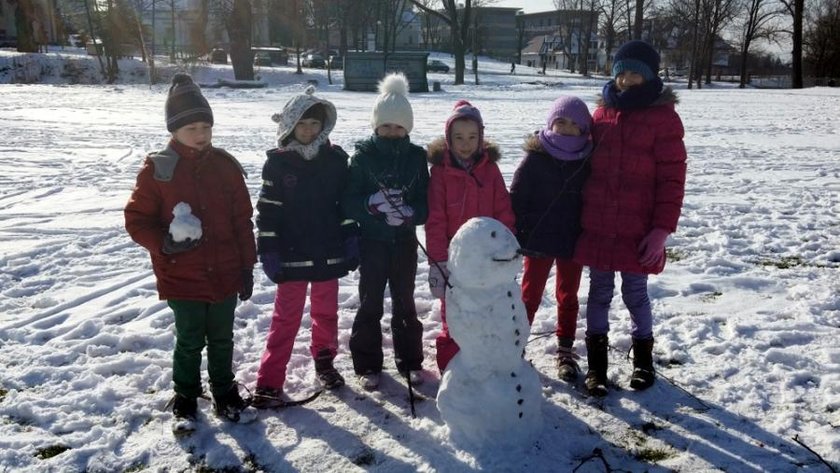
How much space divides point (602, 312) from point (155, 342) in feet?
9.32

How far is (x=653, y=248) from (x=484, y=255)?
111 centimetres

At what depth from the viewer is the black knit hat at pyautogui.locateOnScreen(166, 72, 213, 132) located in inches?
121

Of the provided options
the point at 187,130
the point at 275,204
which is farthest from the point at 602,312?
the point at 187,130

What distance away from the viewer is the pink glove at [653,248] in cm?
324

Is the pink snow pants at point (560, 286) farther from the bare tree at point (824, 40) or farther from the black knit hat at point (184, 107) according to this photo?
the bare tree at point (824, 40)

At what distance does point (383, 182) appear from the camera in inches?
136

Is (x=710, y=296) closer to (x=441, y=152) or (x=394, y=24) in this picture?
(x=441, y=152)

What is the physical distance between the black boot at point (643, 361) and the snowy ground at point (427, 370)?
7cm

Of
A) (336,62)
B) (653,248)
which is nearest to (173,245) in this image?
(653,248)

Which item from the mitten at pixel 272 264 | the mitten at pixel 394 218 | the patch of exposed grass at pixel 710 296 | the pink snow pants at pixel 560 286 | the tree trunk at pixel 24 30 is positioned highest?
the tree trunk at pixel 24 30

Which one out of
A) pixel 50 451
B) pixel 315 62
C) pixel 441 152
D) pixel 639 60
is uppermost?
pixel 315 62

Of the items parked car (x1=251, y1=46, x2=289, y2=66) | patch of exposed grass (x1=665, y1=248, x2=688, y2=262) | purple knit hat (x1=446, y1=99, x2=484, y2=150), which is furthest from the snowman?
parked car (x1=251, y1=46, x2=289, y2=66)

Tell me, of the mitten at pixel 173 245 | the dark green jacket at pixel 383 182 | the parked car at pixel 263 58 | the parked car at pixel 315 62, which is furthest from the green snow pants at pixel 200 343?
the parked car at pixel 315 62

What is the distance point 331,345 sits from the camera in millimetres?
3752
